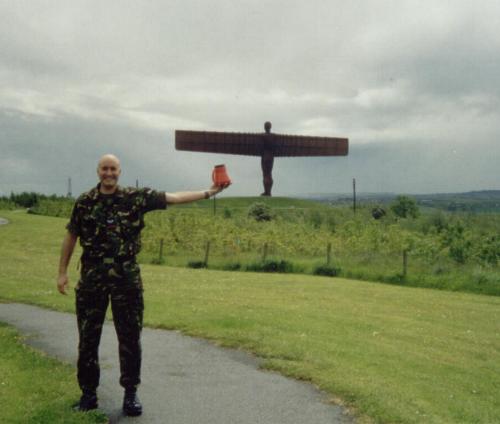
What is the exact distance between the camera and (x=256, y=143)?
3819 centimetres

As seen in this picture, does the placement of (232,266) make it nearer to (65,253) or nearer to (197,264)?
(197,264)

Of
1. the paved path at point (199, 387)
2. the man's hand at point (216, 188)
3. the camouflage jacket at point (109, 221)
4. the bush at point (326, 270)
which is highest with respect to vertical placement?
the man's hand at point (216, 188)

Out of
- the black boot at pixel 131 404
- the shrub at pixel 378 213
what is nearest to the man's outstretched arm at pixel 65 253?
the black boot at pixel 131 404

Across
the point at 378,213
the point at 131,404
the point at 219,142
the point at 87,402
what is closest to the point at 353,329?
the point at 131,404

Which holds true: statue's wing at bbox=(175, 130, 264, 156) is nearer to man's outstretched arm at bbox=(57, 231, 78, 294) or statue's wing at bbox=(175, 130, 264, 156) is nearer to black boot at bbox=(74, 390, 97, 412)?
man's outstretched arm at bbox=(57, 231, 78, 294)

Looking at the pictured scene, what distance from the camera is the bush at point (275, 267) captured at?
22.9 m

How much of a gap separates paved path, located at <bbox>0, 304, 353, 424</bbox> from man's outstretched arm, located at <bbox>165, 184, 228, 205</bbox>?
208cm

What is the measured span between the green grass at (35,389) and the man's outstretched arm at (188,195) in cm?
214

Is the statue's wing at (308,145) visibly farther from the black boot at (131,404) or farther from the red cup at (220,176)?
the black boot at (131,404)

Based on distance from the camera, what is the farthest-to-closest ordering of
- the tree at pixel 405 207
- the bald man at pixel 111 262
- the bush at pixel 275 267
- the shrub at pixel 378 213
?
the tree at pixel 405 207
the shrub at pixel 378 213
the bush at pixel 275 267
the bald man at pixel 111 262

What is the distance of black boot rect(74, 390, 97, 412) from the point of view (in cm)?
580

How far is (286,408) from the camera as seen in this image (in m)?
6.07

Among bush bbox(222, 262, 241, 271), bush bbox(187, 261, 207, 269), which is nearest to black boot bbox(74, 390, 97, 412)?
bush bbox(222, 262, 241, 271)

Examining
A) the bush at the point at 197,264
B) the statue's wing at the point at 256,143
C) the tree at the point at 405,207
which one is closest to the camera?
the bush at the point at 197,264
